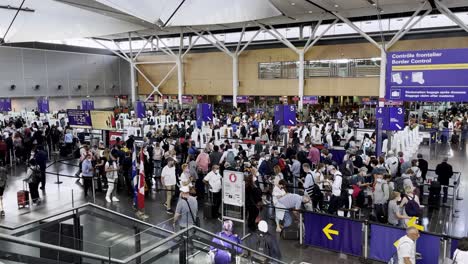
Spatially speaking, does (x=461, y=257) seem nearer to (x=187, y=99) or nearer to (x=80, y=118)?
(x=80, y=118)

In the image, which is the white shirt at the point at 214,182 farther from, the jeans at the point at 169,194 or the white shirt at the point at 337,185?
the white shirt at the point at 337,185

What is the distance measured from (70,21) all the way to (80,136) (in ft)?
20.0

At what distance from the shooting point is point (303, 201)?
912 cm

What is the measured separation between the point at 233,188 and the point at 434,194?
6.32m

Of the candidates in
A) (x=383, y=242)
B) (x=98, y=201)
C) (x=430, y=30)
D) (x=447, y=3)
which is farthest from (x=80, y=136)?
(x=430, y=30)

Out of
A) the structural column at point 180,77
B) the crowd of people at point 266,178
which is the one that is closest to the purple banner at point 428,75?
the crowd of people at point 266,178

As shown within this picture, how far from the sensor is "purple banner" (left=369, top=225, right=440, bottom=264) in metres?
6.96

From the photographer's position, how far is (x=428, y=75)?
380 inches

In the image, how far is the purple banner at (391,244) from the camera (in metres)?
6.96

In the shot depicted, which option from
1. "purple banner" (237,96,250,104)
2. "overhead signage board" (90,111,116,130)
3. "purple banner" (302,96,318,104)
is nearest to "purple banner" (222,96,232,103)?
"purple banner" (237,96,250,104)

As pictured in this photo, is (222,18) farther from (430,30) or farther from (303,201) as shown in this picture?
(430,30)

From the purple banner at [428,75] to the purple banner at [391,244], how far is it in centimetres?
397

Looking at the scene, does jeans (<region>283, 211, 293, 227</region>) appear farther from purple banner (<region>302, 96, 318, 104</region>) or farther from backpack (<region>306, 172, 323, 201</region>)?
purple banner (<region>302, 96, 318, 104</region>)

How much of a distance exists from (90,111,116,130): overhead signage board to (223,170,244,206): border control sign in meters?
7.14
